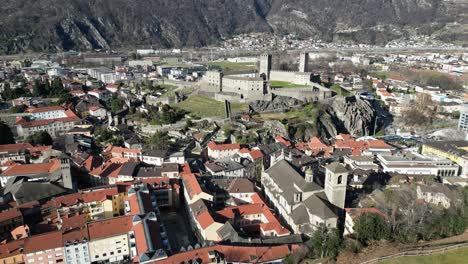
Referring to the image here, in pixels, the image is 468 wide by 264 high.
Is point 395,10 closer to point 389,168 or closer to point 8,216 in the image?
point 389,168

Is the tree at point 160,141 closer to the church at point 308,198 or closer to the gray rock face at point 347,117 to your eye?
the church at point 308,198

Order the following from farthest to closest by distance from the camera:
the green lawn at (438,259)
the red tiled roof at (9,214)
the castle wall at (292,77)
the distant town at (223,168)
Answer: the castle wall at (292,77) < the red tiled roof at (9,214) < the distant town at (223,168) < the green lawn at (438,259)

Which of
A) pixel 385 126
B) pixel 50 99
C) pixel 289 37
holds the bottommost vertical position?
pixel 385 126

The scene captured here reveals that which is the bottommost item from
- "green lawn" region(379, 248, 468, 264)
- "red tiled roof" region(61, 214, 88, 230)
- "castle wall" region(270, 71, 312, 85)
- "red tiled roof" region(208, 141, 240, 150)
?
"red tiled roof" region(61, 214, 88, 230)

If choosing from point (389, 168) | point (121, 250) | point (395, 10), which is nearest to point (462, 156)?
point (389, 168)

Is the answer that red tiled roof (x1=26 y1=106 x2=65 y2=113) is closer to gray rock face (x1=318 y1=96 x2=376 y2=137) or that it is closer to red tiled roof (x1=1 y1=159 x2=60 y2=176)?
red tiled roof (x1=1 y1=159 x2=60 y2=176)

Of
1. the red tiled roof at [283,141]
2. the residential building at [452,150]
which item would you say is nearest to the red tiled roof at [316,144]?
the red tiled roof at [283,141]

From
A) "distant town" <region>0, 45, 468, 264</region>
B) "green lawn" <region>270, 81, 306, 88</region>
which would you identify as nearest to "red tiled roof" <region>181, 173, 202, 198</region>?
"distant town" <region>0, 45, 468, 264</region>
